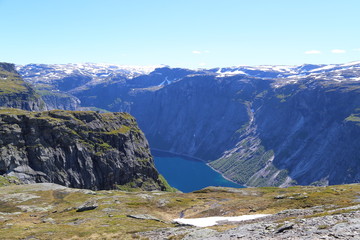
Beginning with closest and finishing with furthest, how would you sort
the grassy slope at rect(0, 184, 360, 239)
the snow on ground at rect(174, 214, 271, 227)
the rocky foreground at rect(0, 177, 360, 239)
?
the rocky foreground at rect(0, 177, 360, 239)
the grassy slope at rect(0, 184, 360, 239)
the snow on ground at rect(174, 214, 271, 227)

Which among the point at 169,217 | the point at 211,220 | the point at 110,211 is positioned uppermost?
the point at 211,220

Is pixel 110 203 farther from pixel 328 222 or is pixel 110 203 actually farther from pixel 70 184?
pixel 70 184

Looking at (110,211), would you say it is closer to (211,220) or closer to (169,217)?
(169,217)

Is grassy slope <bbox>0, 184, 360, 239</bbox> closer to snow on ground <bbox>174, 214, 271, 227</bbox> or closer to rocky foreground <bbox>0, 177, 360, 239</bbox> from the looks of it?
rocky foreground <bbox>0, 177, 360, 239</bbox>

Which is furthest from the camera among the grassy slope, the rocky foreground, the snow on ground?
the snow on ground

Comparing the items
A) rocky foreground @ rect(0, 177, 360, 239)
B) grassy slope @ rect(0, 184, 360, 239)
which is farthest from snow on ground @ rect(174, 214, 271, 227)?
grassy slope @ rect(0, 184, 360, 239)

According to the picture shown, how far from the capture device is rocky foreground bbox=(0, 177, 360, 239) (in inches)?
1462

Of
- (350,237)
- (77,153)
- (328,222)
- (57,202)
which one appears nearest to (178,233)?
(328,222)

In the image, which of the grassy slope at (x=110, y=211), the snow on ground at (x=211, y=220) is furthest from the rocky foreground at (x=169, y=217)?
the snow on ground at (x=211, y=220)

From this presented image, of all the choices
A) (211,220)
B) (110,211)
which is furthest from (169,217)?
(110,211)

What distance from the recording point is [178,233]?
45750mm

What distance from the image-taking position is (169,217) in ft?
237

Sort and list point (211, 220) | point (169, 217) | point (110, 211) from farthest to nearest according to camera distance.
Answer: point (110, 211) → point (169, 217) → point (211, 220)

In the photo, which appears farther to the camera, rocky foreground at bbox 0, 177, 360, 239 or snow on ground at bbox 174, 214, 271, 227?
snow on ground at bbox 174, 214, 271, 227
